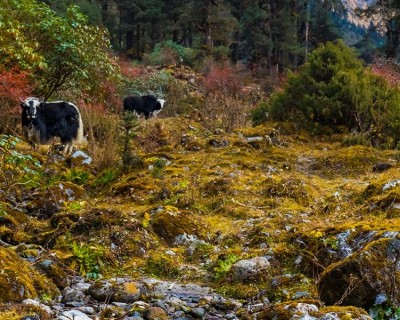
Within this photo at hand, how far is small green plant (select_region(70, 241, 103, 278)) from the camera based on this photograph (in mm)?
4400

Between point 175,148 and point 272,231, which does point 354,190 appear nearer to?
point 272,231

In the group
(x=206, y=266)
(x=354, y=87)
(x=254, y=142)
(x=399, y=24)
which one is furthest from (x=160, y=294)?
(x=399, y=24)

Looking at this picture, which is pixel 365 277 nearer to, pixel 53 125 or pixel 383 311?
pixel 383 311

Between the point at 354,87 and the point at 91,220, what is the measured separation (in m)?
7.32

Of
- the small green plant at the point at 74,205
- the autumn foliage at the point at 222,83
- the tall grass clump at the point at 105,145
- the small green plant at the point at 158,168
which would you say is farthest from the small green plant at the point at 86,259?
the autumn foliage at the point at 222,83

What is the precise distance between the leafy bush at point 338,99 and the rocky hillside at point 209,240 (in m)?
1.52

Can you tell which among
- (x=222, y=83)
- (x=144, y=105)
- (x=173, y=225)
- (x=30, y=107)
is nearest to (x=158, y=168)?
(x=173, y=225)

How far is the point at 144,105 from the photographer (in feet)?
59.8

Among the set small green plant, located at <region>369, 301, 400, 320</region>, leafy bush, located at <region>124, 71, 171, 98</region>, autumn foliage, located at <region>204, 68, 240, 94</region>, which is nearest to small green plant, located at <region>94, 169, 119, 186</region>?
small green plant, located at <region>369, 301, 400, 320</region>

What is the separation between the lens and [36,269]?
4020 millimetres

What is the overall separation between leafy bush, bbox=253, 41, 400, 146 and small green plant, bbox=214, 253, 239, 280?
5.77 meters

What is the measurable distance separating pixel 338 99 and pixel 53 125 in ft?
19.4

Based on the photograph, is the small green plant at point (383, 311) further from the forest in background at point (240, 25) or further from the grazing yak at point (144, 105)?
the forest in background at point (240, 25)

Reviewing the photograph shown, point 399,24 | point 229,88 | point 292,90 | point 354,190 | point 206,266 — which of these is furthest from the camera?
point 399,24
